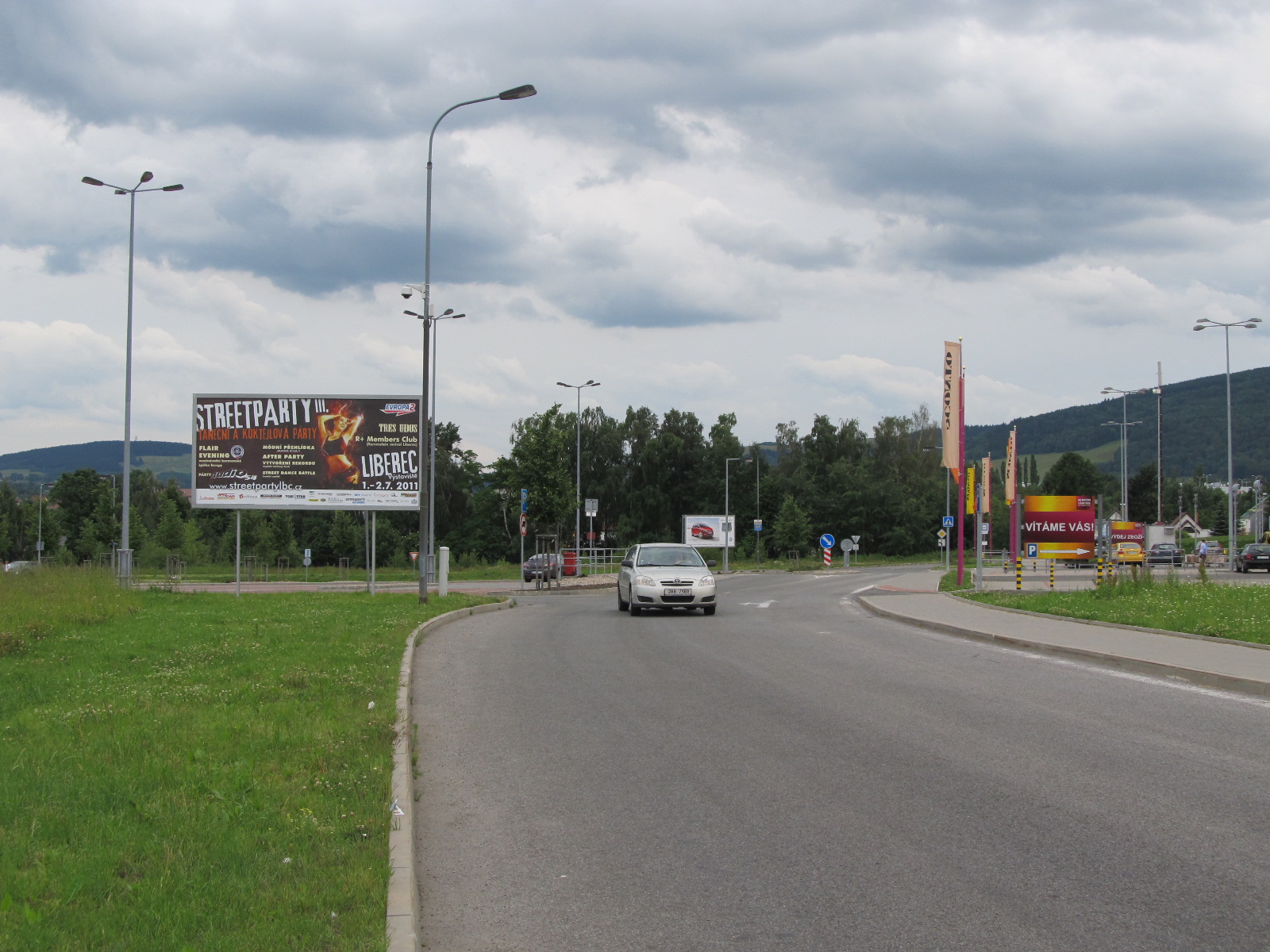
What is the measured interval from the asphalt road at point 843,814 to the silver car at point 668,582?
10952 mm

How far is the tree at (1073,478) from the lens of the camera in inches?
5069

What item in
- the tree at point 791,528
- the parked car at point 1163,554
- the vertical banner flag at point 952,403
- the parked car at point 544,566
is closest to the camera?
the vertical banner flag at point 952,403

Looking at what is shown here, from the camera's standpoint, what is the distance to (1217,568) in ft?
201

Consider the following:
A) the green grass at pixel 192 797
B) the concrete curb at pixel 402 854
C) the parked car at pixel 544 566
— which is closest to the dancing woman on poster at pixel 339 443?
the parked car at pixel 544 566

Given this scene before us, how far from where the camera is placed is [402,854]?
504 cm

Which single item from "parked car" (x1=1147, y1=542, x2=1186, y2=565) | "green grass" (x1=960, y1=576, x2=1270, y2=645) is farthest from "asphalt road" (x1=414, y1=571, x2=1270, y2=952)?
"parked car" (x1=1147, y1=542, x2=1186, y2=565)

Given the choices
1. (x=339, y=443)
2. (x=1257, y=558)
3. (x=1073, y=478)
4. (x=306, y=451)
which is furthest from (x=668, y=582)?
(x=1073, y=478)

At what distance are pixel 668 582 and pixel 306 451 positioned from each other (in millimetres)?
11299

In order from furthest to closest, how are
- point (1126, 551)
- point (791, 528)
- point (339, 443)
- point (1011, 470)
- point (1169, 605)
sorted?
point (791, 528) → point (1126, 551) → point (1011, 470) → point (339, 443) → point (1169, 605)

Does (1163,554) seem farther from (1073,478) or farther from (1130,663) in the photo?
(1073,478)

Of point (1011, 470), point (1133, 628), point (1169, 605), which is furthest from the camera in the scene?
point (1011, 470)

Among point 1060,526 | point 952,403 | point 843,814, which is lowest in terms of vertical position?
point 843,814

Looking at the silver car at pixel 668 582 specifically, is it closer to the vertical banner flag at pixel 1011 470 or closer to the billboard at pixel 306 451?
the billboard at pixel 306 451

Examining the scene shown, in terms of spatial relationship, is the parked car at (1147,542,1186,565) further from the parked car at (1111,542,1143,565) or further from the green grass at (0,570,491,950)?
the green grass at (0,570,491,950)
